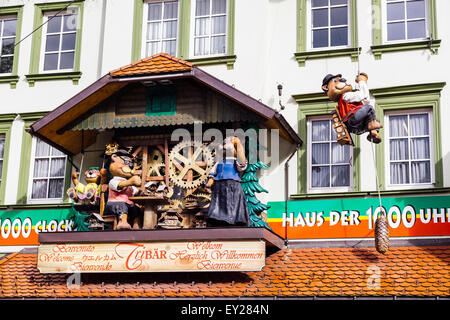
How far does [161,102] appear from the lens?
17.5 meters

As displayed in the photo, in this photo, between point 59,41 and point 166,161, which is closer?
point 166,161

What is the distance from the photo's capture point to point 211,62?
18.7m

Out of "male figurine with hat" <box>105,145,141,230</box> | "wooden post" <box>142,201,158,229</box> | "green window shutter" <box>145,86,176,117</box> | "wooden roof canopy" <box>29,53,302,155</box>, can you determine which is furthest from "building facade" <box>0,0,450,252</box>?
"wooden post" <box>142,201,158,229</box>

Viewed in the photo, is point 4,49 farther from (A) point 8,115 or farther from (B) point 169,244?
(B) point 169,244

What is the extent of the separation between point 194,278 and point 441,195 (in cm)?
467

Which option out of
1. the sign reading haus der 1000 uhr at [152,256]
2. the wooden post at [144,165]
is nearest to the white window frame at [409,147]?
the sign reading haus der 1000 uhr at [152,256]

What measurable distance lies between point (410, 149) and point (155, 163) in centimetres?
478

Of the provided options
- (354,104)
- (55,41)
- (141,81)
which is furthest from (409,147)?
(55,41)

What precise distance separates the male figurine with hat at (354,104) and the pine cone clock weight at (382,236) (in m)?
1.60

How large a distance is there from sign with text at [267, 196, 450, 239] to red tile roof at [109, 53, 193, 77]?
3.23m

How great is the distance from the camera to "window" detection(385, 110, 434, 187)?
17.2 metres

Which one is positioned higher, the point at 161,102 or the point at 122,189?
the point at 161,102

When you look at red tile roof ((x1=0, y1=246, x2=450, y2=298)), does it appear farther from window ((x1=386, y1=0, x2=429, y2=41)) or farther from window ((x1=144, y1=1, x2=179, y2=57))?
window ((x1=144, y1=1, x2=179, y2=57))

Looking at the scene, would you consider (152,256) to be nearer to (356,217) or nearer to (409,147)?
(356,217)
